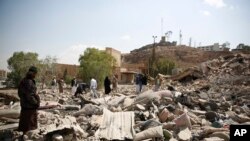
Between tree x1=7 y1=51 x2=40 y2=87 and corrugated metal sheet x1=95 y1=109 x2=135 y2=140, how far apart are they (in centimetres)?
2516

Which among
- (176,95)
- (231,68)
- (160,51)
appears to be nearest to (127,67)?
(160,51)

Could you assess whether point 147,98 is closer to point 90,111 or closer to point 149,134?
point 90,111

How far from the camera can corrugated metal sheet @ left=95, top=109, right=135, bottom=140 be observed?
548 centimetres

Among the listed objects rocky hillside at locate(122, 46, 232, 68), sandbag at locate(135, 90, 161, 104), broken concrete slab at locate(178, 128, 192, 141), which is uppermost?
rocky hillside at locate(122, 46, 232, 68)

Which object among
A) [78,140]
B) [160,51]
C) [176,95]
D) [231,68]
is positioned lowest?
[78,140]

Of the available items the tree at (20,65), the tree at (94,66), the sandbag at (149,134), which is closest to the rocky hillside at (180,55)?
the tree at (94,66)

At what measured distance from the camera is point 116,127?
5.91 metres

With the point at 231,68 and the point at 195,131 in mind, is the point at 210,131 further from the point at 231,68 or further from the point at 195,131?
the point at 231,68

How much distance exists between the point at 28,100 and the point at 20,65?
27380mm

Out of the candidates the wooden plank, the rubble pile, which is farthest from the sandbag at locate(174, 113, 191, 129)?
the wooden plank

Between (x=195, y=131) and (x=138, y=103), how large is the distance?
8.60ft

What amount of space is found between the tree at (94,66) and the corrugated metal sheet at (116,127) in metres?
21.6

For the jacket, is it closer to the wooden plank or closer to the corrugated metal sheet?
the wooden plank

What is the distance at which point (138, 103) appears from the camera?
28.3ft
